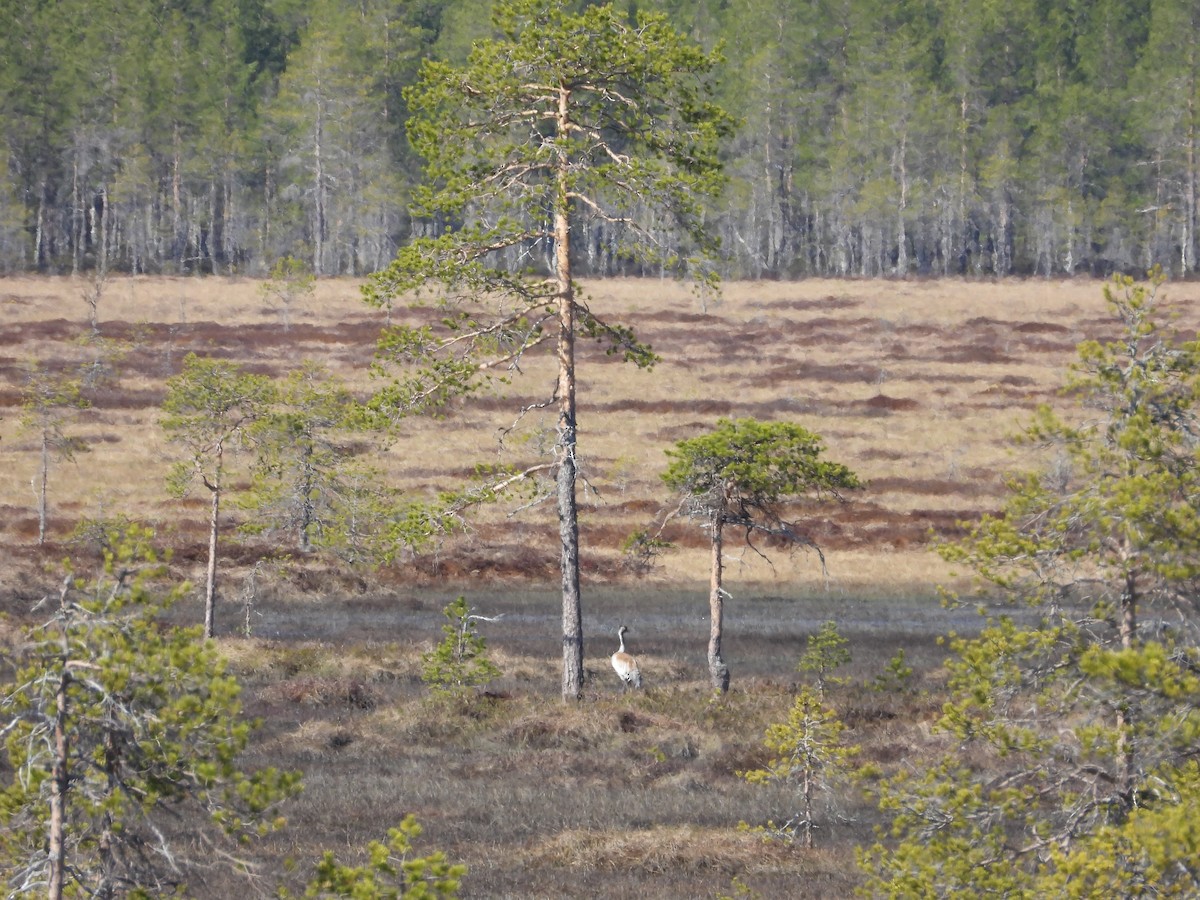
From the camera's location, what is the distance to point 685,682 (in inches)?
1054

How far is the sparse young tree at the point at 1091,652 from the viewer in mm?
8258

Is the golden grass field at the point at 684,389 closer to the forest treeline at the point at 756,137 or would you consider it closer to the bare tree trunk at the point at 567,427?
the forest treeline at the point at 756,137

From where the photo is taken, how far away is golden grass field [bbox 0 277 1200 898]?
17.1 metres

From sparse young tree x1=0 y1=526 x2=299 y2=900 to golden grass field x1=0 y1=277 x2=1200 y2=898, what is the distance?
5.83 metres

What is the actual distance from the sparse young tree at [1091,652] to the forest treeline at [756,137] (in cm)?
9340

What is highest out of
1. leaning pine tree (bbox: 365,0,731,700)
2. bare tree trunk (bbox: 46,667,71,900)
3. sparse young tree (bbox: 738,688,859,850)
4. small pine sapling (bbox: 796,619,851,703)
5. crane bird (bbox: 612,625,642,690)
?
leaning pine tree (bbox: 365,0,731,700)

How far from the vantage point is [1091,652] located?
7.85m

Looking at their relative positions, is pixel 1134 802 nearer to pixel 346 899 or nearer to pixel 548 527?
pixel 346 899

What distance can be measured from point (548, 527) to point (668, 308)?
135 feet

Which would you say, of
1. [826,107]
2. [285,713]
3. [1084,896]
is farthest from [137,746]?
[826,107]

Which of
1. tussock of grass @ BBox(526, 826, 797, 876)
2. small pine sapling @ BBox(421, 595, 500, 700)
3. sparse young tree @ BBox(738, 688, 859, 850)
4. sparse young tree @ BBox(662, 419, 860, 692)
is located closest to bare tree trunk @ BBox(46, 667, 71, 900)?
tussock of grass @ BBox(526, 826, 797, 876)

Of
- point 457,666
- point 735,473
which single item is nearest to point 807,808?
point 735,473

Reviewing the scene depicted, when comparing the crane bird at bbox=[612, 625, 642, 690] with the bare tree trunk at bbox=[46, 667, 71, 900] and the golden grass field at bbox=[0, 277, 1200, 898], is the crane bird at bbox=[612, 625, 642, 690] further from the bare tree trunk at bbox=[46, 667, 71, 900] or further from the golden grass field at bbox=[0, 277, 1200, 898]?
the bare tree trunk at bbox=[46, 667, 71, 900]

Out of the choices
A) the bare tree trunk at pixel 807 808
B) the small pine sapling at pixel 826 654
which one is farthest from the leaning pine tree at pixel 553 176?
the bare tree trunk at pixel 807 808
